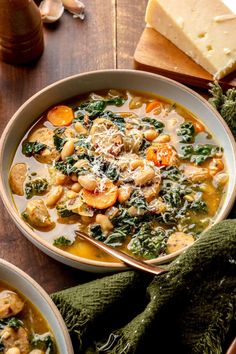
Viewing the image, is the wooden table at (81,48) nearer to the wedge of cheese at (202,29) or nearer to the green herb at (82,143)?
the wedge of cheese at (202,29)

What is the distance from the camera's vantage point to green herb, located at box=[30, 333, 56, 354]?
258 cm

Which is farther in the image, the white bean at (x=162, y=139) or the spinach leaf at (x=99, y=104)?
the spinach leaf at (x=99, y=104)

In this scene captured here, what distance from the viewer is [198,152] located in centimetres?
325

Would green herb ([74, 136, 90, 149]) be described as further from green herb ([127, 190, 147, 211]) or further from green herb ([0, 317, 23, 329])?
green herb ([0, 317, 23, 329])

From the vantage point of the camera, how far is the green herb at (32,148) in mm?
3224

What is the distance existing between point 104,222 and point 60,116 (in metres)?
0.66

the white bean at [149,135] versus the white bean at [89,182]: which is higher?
the white bean at [149,135]

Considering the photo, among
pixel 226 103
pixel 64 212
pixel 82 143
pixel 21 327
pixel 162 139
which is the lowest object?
pixel 21 327

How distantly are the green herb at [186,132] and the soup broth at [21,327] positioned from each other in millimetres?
1074

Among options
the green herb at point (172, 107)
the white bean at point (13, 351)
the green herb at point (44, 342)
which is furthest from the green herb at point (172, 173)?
the white bean at point (13, 351)

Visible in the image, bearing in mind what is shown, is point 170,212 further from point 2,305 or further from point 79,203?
point 2,305

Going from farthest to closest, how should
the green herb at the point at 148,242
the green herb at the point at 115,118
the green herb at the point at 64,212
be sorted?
the green herb at the point at 115,118
the green herb at the point at 64,212
the green herb at the point at 148,242

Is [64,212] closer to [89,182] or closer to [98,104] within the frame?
[89,182]

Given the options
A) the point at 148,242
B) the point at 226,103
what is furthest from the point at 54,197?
the point at 226,103
